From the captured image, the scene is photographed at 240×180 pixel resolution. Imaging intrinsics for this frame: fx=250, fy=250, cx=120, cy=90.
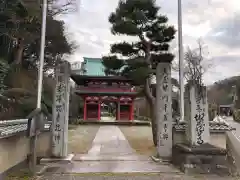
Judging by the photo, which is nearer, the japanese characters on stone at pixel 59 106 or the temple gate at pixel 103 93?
the japanese characters on stone at pixel 59 106

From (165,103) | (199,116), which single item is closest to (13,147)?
(165,103)

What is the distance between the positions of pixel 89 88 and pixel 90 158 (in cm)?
2349

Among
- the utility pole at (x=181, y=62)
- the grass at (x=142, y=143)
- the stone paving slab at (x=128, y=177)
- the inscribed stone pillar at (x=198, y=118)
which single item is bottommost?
the grass at (x=142, y=143)

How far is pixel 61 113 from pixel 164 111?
351 cm

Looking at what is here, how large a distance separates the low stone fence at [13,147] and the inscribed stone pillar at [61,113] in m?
0.40

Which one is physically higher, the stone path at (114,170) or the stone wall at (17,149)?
the stone wall at (17,149)

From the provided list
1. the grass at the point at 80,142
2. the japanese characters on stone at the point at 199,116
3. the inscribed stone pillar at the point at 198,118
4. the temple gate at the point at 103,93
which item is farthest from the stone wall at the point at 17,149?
the temple gate at the point at 103,93

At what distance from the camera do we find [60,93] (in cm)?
838

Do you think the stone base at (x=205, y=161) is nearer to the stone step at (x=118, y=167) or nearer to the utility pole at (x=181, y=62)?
the stone step at (x=118, y=167)

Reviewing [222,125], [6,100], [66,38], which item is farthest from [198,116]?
[66,38]

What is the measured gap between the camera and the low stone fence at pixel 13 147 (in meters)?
5.54

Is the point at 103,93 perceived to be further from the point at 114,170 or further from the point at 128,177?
the point at 128,177

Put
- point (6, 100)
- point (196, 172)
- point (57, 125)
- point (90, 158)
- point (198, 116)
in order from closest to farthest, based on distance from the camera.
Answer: point (196, 172) → point (198, 116) → point (57, 125) → point (90, 158) → point (6, 100)

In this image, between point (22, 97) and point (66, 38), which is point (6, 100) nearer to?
point (22, 97)
